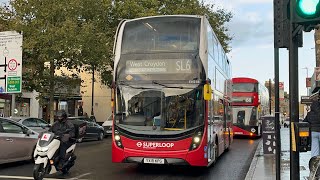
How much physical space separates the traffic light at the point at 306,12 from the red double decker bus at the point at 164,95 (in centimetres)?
524

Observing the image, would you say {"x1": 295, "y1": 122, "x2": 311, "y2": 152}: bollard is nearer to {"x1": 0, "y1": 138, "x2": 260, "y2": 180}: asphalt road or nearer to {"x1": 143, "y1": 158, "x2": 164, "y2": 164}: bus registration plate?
{"x1": 143, "y1": 158, "x2": 164, "y2": 164}: bus registration plate

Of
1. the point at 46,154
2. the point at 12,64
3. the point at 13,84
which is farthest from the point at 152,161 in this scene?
the point at 12,64

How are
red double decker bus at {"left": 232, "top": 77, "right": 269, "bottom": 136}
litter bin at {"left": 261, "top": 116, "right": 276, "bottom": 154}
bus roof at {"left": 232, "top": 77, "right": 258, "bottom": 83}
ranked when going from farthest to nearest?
bus roof at {"left": 232, "top": 77, "right": 258, "bottom": 83}
red double decker bus at {"left": 232, "top": 77, "right": 269, "bottom": 136}
litter bin at {"left": 261, "top": 116, "right": 276, "bottom": 154}

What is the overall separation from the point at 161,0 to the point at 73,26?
41.7 feet

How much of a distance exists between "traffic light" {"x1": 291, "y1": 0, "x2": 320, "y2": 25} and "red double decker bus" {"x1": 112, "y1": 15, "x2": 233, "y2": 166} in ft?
17.2

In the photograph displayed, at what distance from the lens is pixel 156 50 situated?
11.2 metres

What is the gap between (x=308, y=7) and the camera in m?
5.34

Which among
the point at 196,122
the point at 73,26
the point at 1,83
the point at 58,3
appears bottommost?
the point at 196,122

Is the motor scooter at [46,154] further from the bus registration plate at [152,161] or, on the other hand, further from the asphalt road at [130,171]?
the bus registration plate at [152,161]

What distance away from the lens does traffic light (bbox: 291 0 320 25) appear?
5.31 meters

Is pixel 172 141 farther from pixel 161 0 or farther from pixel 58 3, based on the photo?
pixel 161 0

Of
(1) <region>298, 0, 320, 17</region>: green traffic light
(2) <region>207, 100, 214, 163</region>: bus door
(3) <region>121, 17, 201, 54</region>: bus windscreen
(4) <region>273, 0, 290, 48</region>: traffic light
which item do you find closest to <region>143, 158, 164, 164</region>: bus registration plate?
(2) <region>207, 100, 214, 163</region>: bus door

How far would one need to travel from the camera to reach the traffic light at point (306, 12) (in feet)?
17.4

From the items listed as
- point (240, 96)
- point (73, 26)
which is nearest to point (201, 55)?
point (73, 26)
